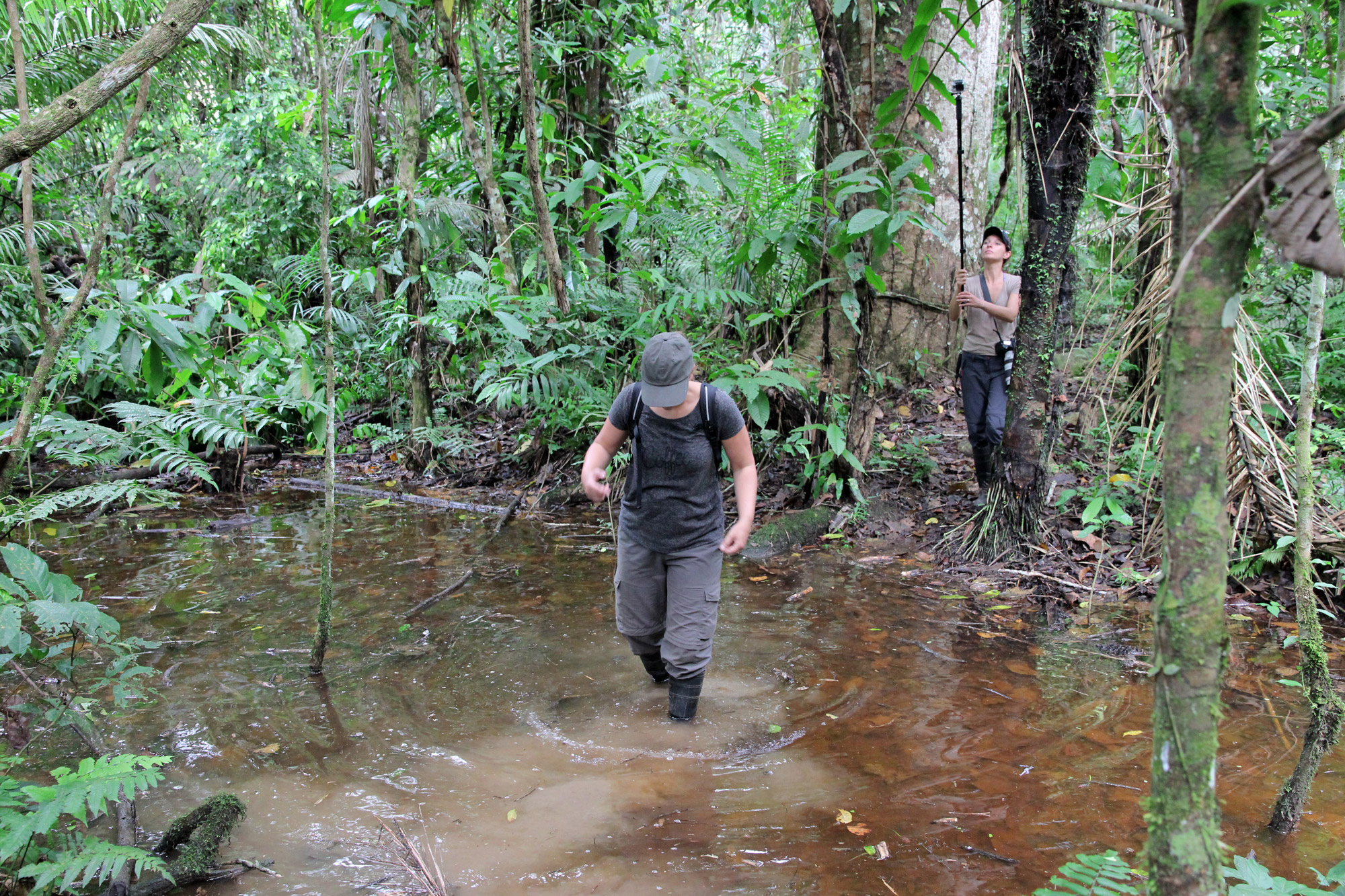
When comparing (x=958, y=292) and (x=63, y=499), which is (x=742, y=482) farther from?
(x=958, y=292)

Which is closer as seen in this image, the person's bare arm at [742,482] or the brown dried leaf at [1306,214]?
the brown dried leaf at [1306,214]

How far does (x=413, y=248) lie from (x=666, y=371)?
5.44 m

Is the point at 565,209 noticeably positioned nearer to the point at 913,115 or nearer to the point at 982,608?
the point at 913,115

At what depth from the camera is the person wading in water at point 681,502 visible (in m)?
4.04

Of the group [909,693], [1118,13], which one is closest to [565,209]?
[1118,13]

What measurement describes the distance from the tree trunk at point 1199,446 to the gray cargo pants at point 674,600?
255 cm

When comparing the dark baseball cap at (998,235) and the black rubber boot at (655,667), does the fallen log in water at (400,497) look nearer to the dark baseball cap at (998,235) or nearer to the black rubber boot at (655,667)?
the black rubber boot at (655,667)

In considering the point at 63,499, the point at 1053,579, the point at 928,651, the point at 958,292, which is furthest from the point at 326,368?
the point at 958,292

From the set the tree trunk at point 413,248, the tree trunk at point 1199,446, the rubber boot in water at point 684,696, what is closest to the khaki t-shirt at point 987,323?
the rubber boot in water at point 684,696

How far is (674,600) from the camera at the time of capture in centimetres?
413

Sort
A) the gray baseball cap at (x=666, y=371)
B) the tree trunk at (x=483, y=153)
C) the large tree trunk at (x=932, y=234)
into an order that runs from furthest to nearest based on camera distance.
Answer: the large tree trunk at (x=932, y=234) → the tree trunk at (x=483, y=153) → the gray baseball cap at (x=666, y=371)

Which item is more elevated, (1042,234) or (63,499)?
(1042,234)

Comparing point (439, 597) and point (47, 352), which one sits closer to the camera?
point (47, 352)

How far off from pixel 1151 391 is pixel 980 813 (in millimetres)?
4021
